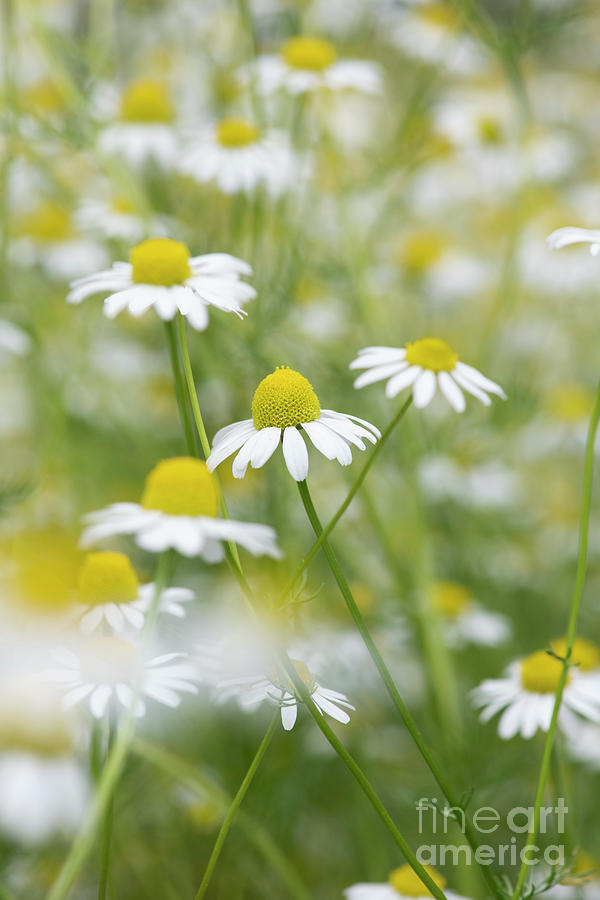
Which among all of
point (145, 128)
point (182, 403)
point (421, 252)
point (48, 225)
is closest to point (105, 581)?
point (182, 403)

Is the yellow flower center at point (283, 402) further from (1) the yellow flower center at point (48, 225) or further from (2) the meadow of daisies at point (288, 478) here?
(1) the yellow flower center at point (48, 225)

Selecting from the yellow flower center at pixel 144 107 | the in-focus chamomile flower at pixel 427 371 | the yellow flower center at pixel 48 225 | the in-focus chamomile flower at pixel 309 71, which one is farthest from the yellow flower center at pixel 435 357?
the yellow flower center at pixel 48 225

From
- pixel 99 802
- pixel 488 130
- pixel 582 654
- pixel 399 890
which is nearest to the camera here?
pixel 99 802

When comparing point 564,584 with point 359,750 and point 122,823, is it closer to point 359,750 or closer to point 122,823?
point 359,750

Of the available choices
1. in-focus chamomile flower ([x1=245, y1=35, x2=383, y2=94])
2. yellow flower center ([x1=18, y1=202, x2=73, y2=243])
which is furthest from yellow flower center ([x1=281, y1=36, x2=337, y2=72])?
yellow flower center ([x1=18, y1=202, x2=73, y2=243])

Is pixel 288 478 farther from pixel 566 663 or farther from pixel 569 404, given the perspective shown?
pixel 569 404

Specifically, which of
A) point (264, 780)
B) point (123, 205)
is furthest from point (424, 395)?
point (123, 205)
